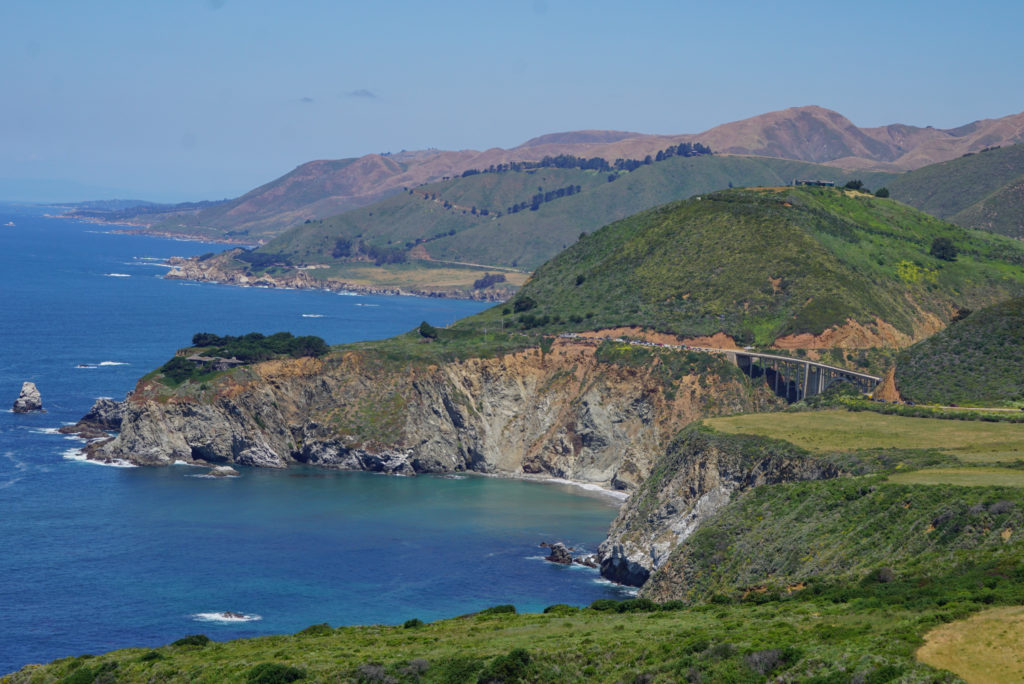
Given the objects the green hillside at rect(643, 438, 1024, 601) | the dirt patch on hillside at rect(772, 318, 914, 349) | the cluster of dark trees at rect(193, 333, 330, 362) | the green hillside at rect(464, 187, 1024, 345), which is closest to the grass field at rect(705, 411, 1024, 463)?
the green hillside at rect(643, 438, 1024, 601)

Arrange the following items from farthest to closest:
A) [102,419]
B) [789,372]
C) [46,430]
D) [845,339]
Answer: [845,339] < [102,419] < [789,372] < [46,430]

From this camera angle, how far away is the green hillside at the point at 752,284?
164750 millimetres

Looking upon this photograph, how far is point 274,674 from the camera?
5953cm

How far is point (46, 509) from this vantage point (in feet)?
385

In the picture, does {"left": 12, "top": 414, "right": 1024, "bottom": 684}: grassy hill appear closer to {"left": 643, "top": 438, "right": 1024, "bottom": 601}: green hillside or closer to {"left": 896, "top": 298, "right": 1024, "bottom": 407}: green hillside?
{"left": 643, "top": 438, "right": 1024, "bottom": 601}: green hillside

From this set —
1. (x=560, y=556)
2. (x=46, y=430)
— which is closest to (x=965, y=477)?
(x=560, y=556)

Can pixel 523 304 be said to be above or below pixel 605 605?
above

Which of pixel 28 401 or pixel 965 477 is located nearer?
pixel 965 477

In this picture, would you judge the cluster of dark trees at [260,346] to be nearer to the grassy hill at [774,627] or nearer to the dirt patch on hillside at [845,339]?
the dirt patch on hillside at [845,339]

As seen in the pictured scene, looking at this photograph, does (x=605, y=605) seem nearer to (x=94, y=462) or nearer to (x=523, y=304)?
(x=94, y=462)

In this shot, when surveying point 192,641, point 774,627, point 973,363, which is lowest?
point 192,641

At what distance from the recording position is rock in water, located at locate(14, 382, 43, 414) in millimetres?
160000

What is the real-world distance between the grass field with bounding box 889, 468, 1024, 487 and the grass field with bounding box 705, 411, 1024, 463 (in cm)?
371

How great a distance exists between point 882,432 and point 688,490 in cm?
1803
